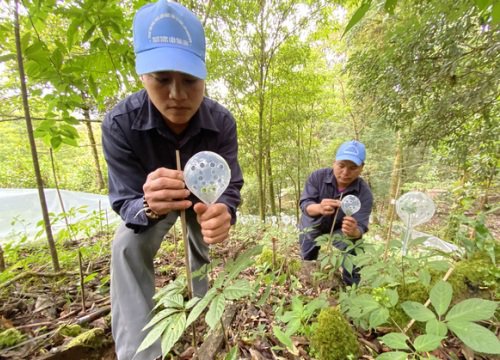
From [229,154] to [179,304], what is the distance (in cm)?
101

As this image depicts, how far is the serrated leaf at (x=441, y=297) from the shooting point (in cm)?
70

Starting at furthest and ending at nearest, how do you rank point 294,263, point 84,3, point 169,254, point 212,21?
point 212,21 < point 169,254 < point 294,263 < point 84,3

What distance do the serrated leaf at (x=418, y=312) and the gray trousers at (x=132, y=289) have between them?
3.01 feet

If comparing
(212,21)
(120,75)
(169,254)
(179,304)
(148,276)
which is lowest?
(169,254)

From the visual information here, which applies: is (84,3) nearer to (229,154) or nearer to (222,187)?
(229,154)

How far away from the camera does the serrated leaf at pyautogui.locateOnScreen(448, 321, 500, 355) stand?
1.92ft

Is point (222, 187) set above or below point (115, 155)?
below

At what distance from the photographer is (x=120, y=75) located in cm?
178

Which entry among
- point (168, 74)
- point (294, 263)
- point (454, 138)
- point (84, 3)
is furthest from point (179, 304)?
point (454, 138)

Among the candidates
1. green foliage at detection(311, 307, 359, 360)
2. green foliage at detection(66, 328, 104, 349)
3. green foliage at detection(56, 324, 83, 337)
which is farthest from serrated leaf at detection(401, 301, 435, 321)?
green foliage at detection(56, 324, 83, 337)

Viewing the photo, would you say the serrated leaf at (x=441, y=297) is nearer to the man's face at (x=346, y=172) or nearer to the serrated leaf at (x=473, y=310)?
the serrated leaf at (x=473, y=310)

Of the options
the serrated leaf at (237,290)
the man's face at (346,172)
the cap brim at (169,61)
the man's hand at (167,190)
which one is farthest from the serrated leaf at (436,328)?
the man's face at (346,172)

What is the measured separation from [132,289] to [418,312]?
128 cm

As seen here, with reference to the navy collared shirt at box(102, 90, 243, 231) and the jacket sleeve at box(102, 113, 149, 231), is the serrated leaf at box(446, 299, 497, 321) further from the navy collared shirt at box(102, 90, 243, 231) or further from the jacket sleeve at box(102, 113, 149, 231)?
the jacket sleeve at box(102, 113, 149, 231)
